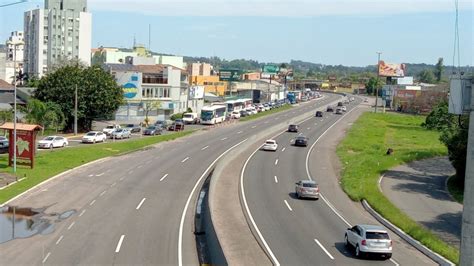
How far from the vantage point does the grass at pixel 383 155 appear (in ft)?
97.1

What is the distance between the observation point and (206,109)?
87688 millimetres

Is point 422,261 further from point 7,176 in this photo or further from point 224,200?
point 7,176

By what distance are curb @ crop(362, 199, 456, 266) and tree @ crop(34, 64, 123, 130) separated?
1709 inches

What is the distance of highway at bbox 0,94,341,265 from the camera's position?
2291 centimetres

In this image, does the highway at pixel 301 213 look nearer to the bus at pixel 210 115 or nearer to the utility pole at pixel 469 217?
the utility pole at pixel 469 217

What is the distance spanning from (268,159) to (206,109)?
115 feet

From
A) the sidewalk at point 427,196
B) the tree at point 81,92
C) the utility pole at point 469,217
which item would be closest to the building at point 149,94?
the tree at point 81,92

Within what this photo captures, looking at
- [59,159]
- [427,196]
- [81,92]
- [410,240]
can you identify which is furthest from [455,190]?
[81,92]

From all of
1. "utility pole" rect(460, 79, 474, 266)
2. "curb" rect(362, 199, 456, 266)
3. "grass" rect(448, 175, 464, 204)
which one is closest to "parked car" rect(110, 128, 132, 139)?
"grass" rect(448, 175, 464, 204)

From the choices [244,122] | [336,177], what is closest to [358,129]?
[244,122]

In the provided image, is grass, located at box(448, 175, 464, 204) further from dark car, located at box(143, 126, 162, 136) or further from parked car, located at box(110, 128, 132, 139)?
dark car, located at box(143, 126, 162, 136)

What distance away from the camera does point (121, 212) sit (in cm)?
3066

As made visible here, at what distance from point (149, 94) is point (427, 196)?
5950 cm

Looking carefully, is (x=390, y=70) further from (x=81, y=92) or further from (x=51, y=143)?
(x=51, y=143)
